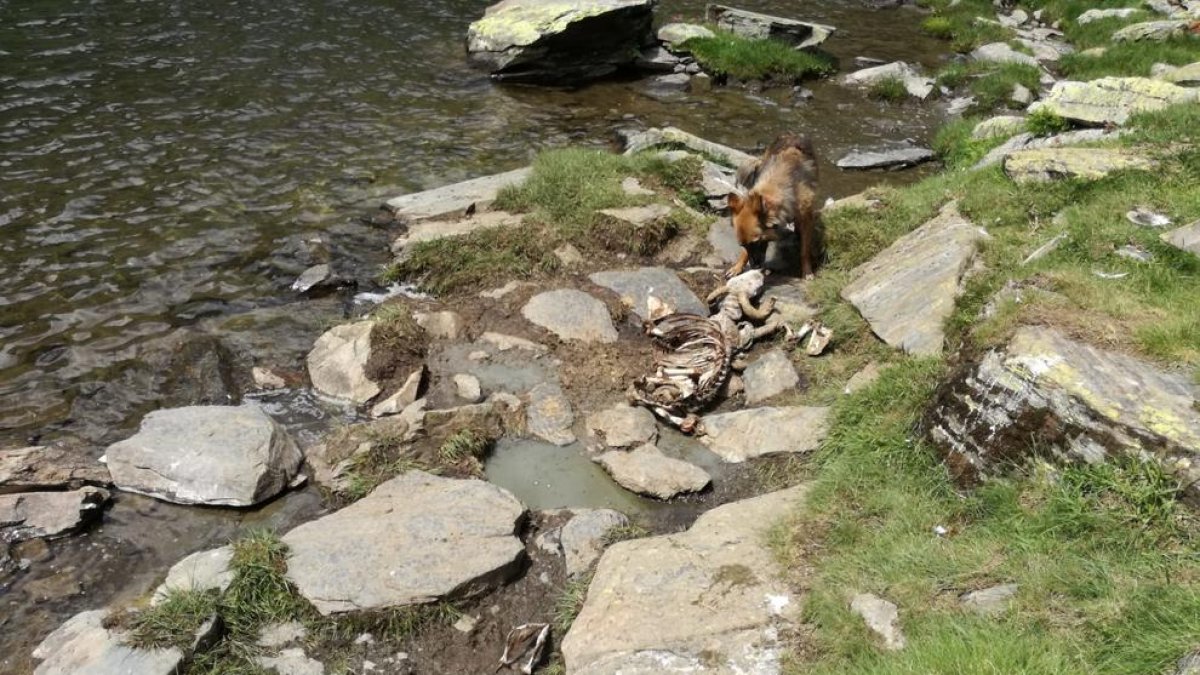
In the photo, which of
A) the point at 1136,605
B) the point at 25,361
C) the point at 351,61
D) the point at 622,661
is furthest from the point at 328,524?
the point at 351,61

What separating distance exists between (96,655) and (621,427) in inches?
175

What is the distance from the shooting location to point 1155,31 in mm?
19078

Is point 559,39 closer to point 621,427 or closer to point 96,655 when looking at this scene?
point 621,427

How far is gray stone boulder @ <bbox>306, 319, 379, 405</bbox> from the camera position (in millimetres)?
8617

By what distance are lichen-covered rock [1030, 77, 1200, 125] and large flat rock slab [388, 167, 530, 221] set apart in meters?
8.15

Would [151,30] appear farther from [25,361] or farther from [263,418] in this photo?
[263,418]

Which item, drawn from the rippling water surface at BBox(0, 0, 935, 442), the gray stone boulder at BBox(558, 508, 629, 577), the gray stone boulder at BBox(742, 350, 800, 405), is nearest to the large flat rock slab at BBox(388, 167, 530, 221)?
the rippling water surface at BBox(0, 0, 935, 442)

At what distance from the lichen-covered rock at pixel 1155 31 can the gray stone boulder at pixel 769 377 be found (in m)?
16.2

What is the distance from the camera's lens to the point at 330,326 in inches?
385

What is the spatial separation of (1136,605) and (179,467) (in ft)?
22.9

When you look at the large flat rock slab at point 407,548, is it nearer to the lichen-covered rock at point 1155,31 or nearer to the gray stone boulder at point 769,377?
the gray stone boulder at point 769,377

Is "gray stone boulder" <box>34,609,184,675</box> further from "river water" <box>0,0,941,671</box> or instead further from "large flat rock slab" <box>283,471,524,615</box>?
"large flat rock slab" <box>283,471,524,615</box>

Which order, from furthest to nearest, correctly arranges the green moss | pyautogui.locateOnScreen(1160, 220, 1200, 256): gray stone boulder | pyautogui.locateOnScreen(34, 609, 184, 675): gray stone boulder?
1. the green moss
2. pyautogui.locateOnScreen(1160, 220, 1200, 256): gray stone boulder
3. pyautogui.locateOnScreen(34, 609, 184, 675): gray stone boulder

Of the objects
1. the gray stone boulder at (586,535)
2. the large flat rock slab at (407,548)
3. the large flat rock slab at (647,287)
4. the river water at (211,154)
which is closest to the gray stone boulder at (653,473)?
the gray stone boulder at (586,535)
